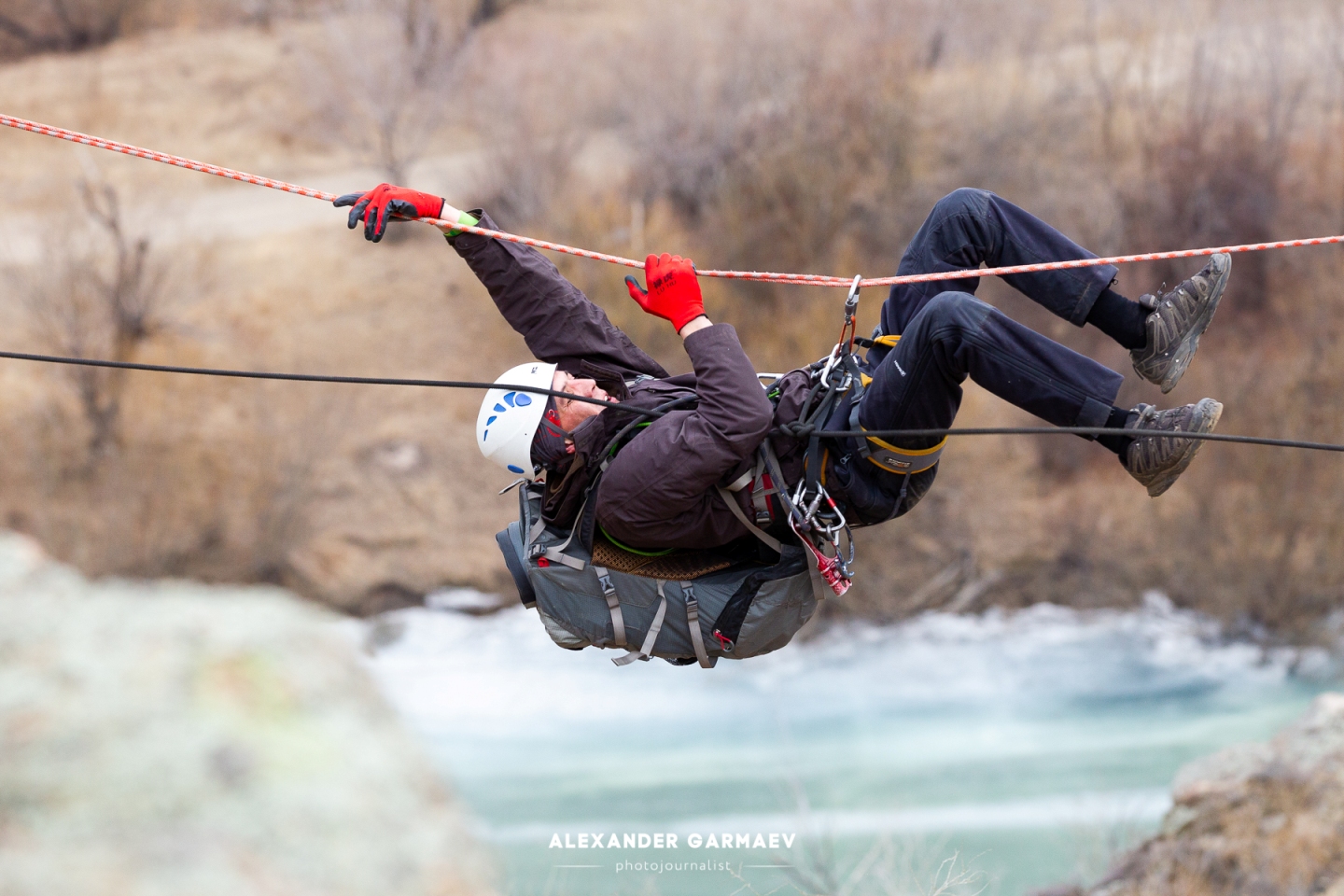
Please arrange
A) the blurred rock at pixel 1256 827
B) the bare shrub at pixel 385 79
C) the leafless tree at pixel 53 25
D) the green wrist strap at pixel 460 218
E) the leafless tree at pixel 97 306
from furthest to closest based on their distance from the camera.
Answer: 1. the leafless tree at pixel 53 25
2. the bare shrub at pixel 385 79
3. the leafless tree at pixel 97 306
4. the blurred rock at pixel 1256 827
5. the green wrist strap at pixel 460 218

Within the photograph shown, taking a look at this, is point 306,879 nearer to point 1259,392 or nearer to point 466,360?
point 466,360

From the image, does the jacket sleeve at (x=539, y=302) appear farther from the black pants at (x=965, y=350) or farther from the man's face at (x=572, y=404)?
the black pants at (x=965, y=350)

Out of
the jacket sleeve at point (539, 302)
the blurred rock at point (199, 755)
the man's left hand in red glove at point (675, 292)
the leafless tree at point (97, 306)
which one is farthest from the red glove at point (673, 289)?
the leafless tree at point (97, 306)

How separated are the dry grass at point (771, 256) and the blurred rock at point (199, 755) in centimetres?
42

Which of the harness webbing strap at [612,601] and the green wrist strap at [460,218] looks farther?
the harness webbing strap at [612,601]

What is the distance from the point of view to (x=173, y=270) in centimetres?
1072

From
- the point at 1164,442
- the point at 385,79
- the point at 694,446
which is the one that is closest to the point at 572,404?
the point at 694,446

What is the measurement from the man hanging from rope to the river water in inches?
237

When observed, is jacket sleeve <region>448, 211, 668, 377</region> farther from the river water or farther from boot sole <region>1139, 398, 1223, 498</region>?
the river water

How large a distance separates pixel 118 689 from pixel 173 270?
4.04 metres

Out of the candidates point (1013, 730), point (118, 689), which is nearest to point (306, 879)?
point (118, 689)

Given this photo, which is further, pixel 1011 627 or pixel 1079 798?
pixel 1011 627

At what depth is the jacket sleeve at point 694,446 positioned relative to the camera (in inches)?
115

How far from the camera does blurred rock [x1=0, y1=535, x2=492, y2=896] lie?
7148 mm
